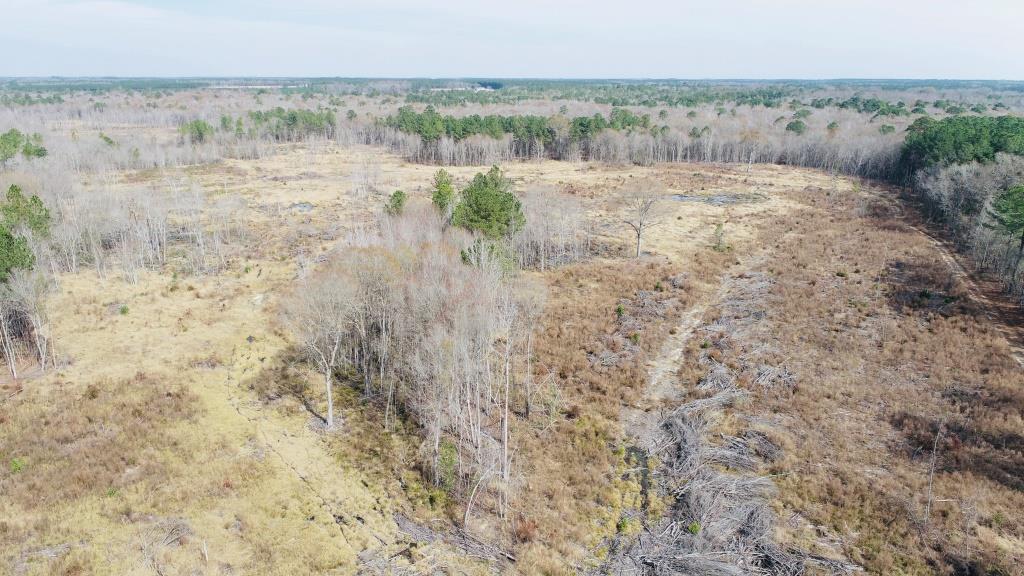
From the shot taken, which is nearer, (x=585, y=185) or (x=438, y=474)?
(x=438, y=474)

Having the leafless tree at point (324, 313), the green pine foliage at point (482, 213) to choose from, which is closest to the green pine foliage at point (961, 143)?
the green pine foliage at point (482, 213)

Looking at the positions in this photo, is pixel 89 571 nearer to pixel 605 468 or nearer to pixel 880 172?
pixel 605 468

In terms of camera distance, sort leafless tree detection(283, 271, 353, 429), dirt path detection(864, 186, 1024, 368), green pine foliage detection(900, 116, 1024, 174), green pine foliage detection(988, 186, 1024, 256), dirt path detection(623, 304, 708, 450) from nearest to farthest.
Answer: leafless tree detection(283, 271, 353, 429) < dirt path detection(623, 304, 708, 450) < dirt path detection(864, 186, 1024, 368) < green pine foliage detection(988, 186, 1024, 256) < green pine foliage detection(900, 116, 1024, 174)

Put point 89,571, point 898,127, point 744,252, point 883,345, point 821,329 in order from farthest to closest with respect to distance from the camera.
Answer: point 898,127 → point 744,252 → point 821,329 → point 883,345 → point 89,571

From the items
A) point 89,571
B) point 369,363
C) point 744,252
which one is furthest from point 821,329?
point 89,571

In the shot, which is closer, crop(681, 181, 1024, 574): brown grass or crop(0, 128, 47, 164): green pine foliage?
crop(681, 181, 1024, 574): brown grass

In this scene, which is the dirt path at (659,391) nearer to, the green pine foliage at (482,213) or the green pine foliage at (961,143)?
the green pine foliage at (482,213)

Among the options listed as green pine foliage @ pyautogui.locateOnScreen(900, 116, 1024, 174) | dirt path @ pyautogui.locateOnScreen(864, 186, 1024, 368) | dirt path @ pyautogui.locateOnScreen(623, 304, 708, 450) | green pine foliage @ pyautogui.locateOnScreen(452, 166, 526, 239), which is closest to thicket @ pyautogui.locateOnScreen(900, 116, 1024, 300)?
green pine foliage @ pyautogui.locateOnScreen(900, 116, 1024, 174)

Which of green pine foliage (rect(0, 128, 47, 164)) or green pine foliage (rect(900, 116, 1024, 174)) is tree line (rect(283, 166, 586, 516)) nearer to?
green pine foliage (rect(0, 128, 47, 164))
